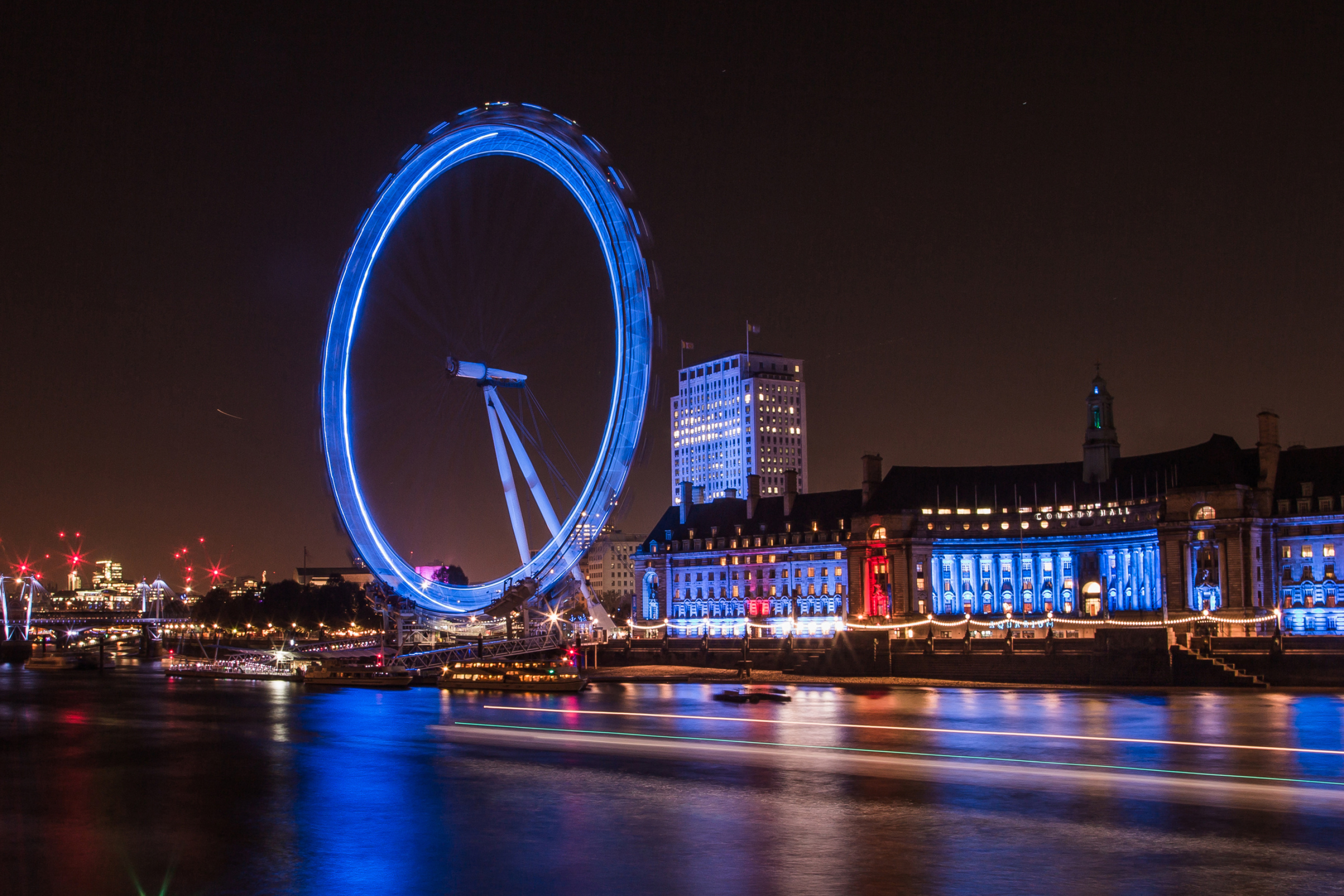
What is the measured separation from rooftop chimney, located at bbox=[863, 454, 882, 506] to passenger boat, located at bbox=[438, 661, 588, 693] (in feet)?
167

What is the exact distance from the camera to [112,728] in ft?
212

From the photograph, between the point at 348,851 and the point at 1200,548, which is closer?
the point at 348,851

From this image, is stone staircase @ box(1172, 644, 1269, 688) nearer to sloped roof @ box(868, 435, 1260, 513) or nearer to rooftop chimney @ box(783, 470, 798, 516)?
sloped roof @ box(868, 435, 1260, 513)

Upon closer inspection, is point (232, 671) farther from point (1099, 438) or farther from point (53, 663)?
point (1099, 438)

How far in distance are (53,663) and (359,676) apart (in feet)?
214

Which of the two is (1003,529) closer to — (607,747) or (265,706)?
(265,706)

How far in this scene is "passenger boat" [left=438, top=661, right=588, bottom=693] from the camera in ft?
287

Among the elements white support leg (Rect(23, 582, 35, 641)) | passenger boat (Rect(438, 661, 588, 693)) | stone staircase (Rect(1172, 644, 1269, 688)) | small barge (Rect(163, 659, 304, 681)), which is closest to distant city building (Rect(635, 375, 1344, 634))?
stone staircase (Rect(1172, 644, 1269, 688))

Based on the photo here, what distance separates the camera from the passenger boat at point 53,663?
144750 mm

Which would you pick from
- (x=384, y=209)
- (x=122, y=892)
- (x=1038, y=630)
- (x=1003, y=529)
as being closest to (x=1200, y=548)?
(x=1038, y=630)

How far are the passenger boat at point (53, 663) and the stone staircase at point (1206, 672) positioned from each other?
378ft

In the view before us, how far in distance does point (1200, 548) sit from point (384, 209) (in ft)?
240

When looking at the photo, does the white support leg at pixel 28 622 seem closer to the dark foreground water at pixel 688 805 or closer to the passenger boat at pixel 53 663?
the passenger boat at pixel 53 663

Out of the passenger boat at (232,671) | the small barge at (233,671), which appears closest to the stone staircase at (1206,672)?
the small barge at (233,671)
